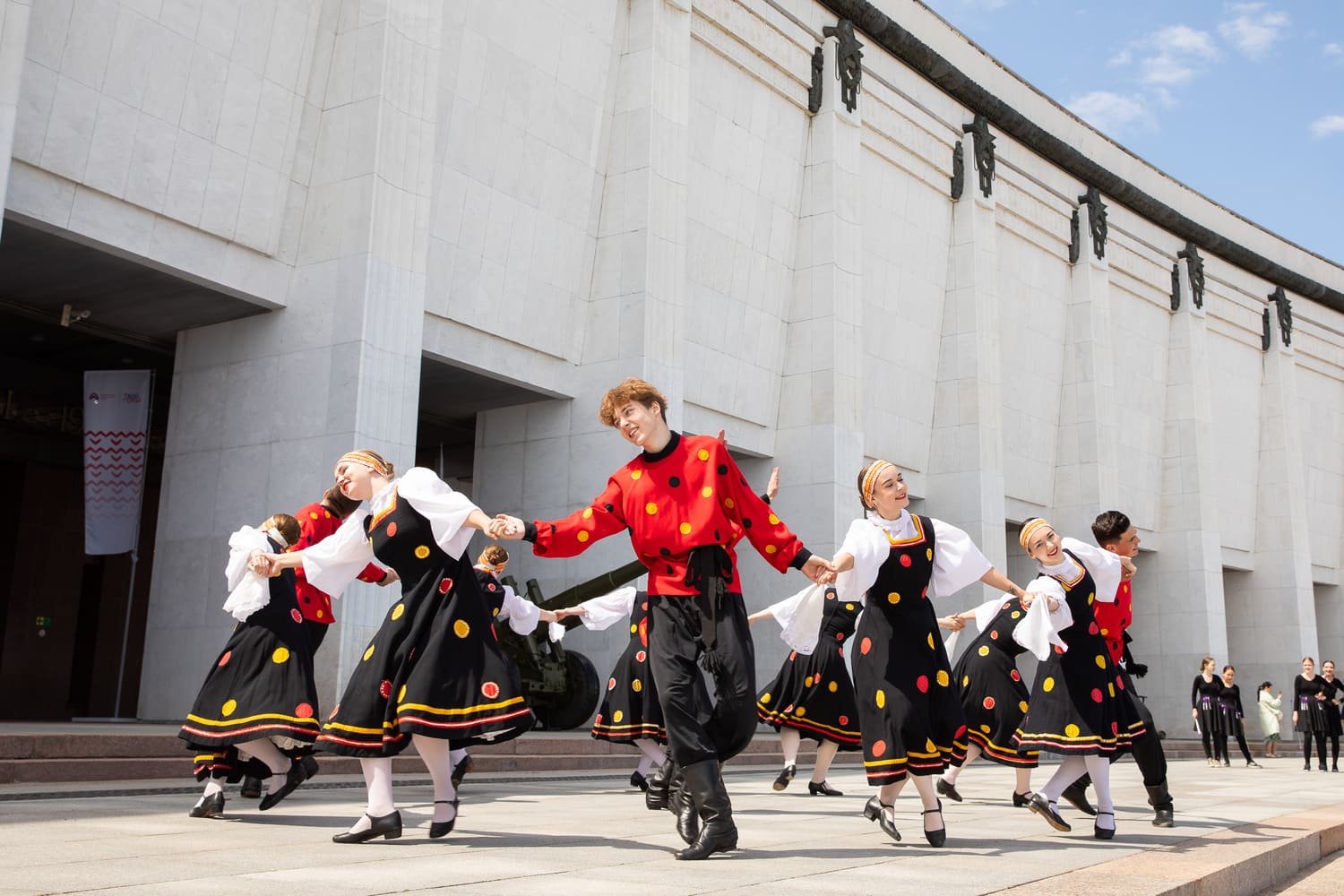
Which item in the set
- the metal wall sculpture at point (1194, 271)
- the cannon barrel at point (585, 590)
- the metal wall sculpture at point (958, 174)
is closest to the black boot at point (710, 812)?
the cannon barrel at point (585, 590)

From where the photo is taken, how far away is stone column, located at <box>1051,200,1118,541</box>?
28.9m

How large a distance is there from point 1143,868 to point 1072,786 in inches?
131

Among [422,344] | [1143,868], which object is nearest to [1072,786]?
[1143,868]

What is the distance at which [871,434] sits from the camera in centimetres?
2406

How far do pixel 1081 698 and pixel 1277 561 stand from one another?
3088 cm

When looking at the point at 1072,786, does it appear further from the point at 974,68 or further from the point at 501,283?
the point at 974,68

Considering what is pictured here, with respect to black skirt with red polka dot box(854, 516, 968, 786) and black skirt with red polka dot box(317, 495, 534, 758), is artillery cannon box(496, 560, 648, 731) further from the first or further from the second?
black skirt with red polka dot box(317, 495, 534, 758)

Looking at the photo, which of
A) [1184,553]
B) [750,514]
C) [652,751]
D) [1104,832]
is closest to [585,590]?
[652,751]

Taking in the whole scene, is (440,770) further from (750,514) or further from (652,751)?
(652,751)

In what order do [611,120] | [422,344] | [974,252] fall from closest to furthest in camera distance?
[422,344]
[611,120]
[974,252]

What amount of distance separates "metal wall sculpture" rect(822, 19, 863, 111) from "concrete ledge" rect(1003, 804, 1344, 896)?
17.5 metres

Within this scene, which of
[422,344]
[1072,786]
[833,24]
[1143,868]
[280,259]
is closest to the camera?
[1143,868]

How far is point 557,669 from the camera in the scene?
1631 centimetres

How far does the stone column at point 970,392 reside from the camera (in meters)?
25.2
